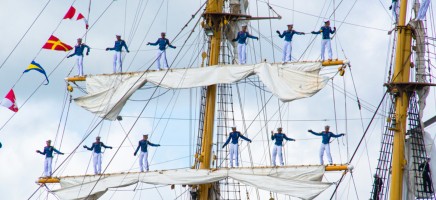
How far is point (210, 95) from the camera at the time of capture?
58.2m

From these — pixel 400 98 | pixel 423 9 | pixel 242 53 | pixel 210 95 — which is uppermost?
pixel 423 9

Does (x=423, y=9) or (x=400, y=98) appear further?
(x=423, y=9)

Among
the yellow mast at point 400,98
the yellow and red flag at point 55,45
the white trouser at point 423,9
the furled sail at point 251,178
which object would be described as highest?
the white trouser at point 423,9

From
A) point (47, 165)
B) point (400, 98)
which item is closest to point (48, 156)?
point (47, 165)

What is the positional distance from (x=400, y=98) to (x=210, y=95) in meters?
6.81

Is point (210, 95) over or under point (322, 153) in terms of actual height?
over

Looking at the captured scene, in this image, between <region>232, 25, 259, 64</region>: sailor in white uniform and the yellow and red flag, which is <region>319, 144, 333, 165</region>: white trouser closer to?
<region>232, 25, 259, 64</region>: sailor in white uniform

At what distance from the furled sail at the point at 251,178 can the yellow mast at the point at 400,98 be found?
7.74 feet

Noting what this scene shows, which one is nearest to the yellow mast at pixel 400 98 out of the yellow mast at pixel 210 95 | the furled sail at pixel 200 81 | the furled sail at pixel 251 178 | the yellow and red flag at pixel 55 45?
the furled sail at pixel 251 178

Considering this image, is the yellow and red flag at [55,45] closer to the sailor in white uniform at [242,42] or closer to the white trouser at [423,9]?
the sailor in white uniform at [242,42]

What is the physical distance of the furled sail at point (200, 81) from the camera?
187 ft

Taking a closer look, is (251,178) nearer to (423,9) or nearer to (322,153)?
(322,153)

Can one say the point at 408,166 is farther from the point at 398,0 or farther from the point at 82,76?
the point at 82,76

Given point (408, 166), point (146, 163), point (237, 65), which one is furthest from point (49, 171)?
point (408, 166)
